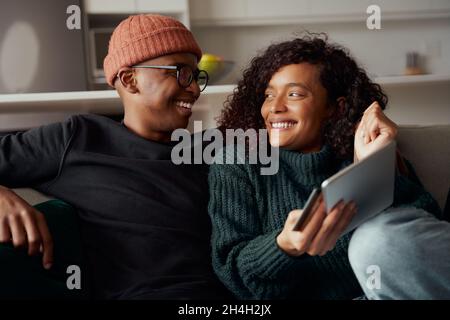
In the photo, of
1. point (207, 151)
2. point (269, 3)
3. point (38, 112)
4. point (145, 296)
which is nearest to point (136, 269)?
point (145, 296)

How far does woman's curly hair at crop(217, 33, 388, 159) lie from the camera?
58.2 inches

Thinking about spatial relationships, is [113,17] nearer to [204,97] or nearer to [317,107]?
[204,97]

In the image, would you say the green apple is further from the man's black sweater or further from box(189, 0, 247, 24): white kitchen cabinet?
the man's black sweater

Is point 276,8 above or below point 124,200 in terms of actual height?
above

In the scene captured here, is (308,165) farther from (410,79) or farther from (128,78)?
(410,79)

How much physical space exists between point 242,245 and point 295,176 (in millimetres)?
248

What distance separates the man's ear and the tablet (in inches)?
29.4

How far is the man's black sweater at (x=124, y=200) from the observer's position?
4.34 feet

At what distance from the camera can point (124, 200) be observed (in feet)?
4.50

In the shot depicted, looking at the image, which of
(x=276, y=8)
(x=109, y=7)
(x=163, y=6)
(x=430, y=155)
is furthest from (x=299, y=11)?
(x=430, y=155)

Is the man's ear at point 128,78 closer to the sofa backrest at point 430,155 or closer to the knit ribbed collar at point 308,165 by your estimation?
the knit ribbed collar at point 308,165

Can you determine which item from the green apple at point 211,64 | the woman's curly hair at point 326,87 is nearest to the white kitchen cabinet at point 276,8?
the green apple at point 211,64

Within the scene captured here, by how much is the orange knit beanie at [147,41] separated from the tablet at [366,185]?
676 millimetres
